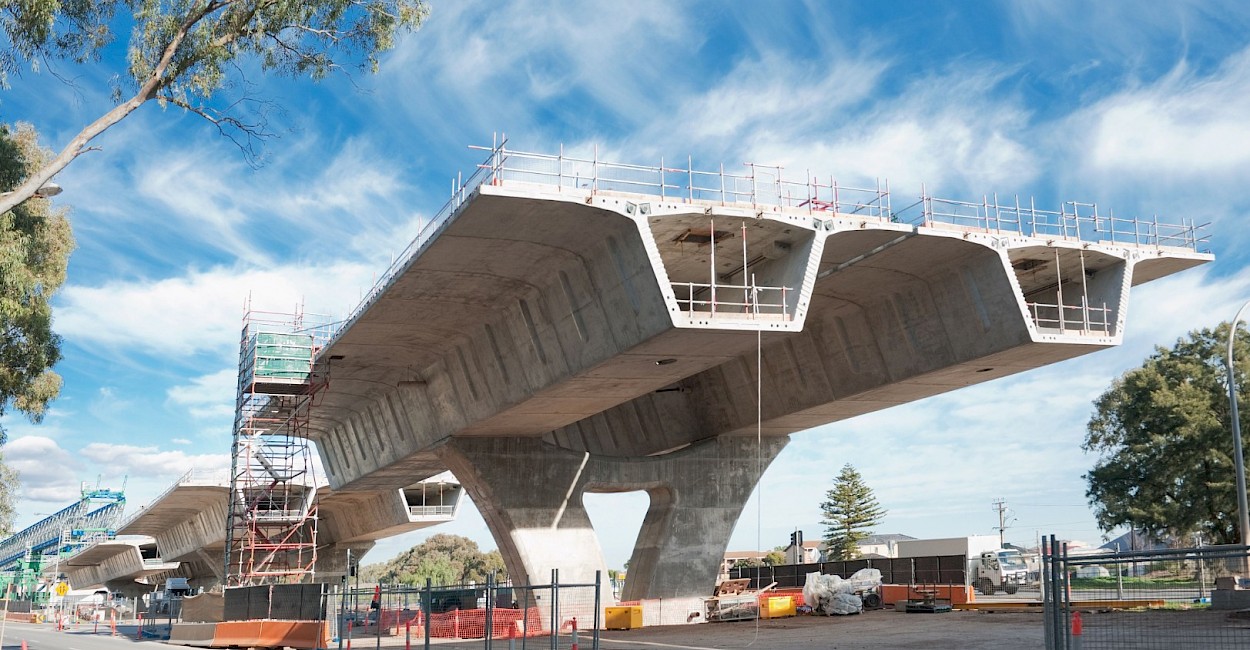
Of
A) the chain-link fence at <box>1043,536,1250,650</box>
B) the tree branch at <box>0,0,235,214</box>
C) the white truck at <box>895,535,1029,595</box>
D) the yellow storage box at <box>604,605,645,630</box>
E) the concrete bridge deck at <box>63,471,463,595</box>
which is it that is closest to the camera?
the chain-link fence at <box>1043,536,1250,650</box>

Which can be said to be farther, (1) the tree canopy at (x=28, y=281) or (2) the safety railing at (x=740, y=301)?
(2) the safety railing at (x=740, y=301)

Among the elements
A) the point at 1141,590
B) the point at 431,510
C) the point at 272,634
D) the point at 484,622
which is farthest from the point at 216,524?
the point at 1141,590

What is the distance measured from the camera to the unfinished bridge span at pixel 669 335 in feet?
83.5

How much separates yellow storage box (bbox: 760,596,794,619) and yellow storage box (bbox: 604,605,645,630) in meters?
5.54

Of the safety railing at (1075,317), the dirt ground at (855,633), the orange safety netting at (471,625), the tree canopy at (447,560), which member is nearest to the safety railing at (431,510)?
the orange safety netting at (471,625)

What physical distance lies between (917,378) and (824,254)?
5.80m

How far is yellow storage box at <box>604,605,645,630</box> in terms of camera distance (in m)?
35.6

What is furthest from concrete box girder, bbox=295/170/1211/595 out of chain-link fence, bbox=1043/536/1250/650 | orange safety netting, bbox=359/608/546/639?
chain-link fence, bbox=1043/536/1250/650

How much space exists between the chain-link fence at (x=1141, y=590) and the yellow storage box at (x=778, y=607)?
22.5 m

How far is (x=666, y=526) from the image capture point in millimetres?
39281

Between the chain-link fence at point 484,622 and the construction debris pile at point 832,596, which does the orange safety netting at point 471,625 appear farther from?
the construction debris pile at point 832,596

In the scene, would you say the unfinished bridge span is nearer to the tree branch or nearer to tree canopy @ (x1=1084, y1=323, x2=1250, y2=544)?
the tree branch

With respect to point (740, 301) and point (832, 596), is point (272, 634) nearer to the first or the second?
point (740, 301)

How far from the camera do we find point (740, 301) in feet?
99.5
